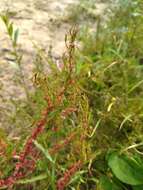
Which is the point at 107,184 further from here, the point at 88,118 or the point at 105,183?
the point at 88,118

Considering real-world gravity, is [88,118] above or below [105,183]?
above

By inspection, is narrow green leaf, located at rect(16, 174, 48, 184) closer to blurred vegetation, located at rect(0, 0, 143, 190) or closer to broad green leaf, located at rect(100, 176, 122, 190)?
blurred vegetation, located at rect(0, 0, 143, 190)

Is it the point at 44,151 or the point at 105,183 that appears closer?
the point at 44,151

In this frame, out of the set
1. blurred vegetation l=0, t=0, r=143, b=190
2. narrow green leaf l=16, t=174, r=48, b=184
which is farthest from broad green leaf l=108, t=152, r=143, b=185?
narrow green leaf l=16, t=174, r=48, b=184

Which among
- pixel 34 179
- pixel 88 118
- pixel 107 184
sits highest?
pixel 88 118

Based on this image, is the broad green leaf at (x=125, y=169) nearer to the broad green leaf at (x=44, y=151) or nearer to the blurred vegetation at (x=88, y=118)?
the blurred vegetation at (x=88, y=118)

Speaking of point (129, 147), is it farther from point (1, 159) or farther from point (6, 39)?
point (6, 39)

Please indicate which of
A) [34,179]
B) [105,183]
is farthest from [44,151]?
[105,183]

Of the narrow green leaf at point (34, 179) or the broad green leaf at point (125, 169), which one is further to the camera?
the broad green leaf at point (125, 169)

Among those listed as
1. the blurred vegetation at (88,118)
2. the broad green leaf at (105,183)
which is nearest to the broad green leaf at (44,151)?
the blurred vegetation at (88,118)
